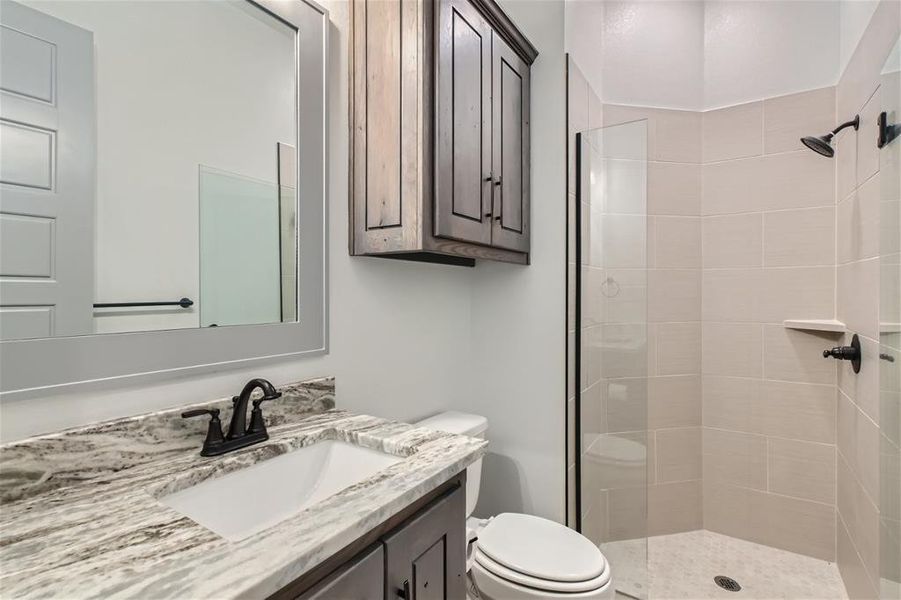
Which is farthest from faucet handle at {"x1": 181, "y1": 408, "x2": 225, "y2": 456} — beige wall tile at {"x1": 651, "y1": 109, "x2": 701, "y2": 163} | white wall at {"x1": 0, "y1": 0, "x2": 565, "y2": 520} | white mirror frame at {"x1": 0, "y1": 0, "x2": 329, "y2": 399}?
beige wall tile at {"x1": 651, "y1": 109, "x2": 701, "y2": 163}

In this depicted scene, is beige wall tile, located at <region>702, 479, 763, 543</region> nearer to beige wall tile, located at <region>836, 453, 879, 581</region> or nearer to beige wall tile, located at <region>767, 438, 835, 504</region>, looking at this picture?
beige wall tile, located at <region>767, 438, 835, 504</region>

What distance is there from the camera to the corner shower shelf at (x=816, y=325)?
1935mm

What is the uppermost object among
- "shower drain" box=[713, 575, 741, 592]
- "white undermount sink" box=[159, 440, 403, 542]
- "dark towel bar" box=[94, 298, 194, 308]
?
"dark towel bar" box=[94, 298, 194, 308]

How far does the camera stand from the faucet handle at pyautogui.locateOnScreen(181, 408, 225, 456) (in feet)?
3.18

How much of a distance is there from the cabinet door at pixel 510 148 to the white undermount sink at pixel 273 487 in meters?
0.86

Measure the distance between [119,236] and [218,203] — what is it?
24 cm

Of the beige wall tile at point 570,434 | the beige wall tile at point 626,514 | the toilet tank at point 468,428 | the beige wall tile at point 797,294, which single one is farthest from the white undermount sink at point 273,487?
the beige wall tile at point 797,294

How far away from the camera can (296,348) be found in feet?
4.16

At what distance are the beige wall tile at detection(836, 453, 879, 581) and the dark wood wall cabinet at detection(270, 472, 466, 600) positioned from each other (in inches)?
57.8

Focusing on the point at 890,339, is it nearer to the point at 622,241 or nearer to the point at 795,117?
the point at 622,241

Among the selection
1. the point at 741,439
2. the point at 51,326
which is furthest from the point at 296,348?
the point at 741,439

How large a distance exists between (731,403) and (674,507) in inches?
24.6

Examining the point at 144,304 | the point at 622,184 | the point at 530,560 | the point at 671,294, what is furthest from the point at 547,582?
the point at 671,294

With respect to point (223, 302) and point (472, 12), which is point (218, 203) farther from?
point (472, 12)
